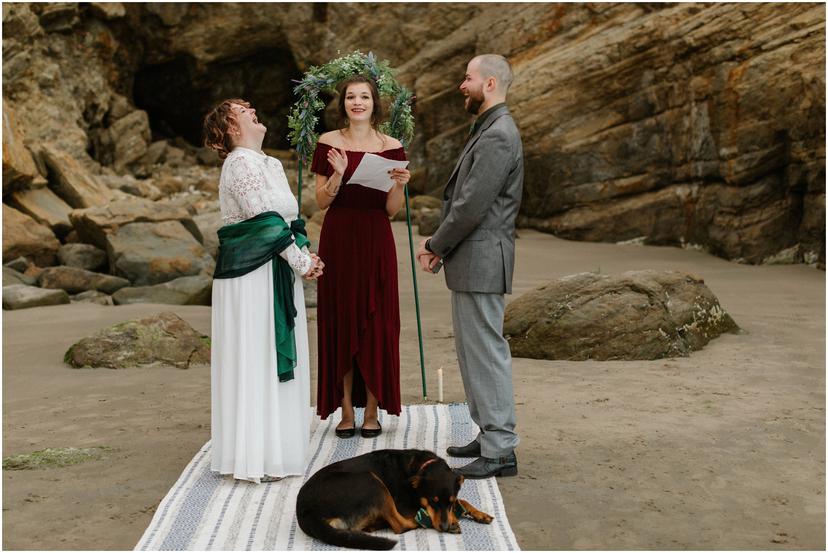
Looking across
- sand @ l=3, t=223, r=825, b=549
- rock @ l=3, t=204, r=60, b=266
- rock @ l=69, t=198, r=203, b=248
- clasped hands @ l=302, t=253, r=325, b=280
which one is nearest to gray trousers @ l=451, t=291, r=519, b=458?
sand @ l=3, t=223, r=825, b=549

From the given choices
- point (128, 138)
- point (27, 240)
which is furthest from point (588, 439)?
point (128, 138)

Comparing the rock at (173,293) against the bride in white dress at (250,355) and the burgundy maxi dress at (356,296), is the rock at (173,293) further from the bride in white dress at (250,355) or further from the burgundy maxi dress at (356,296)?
the bride in white dress at (250,355)

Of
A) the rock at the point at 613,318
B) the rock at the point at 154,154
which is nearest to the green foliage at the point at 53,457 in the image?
the rock at the point at 613,318

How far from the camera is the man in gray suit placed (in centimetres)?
499

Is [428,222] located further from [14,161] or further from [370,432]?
[370,432]

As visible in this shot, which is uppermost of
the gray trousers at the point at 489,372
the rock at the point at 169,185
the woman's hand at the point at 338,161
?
the rock at the point at 169,185

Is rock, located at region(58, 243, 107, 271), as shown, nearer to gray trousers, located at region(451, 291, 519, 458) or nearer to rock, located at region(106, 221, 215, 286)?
rock, located at region(106, 221, 215, 286)

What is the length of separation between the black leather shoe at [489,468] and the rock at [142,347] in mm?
3944

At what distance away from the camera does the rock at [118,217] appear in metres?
15.1

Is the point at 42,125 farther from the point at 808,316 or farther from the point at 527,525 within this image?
the point at 527,525

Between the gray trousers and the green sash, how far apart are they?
95 centimetres

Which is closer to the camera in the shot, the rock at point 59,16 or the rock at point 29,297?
the rock at point 29,297

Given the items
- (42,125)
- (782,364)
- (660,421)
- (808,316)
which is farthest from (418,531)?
(42,125)

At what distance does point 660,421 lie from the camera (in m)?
6.12
